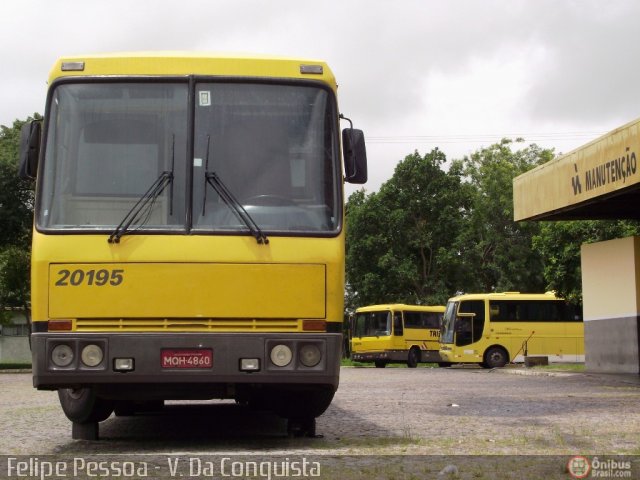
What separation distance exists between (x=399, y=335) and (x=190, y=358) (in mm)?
39289

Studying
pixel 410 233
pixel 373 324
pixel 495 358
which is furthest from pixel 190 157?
pixel 410 233

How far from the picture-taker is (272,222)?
904 cm

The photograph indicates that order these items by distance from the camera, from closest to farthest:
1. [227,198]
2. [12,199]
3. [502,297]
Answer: [227,198] → [12,199] → [502,297]

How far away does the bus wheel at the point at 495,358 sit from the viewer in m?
41.9

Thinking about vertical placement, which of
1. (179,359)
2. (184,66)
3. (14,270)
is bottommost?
(179,359)

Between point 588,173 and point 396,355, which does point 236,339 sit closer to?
point 588,173

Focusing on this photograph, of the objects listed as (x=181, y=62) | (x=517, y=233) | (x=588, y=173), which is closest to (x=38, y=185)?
(x=181, y=62)

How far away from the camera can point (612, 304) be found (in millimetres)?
26516

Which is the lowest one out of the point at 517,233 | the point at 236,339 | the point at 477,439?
the point at 477,439

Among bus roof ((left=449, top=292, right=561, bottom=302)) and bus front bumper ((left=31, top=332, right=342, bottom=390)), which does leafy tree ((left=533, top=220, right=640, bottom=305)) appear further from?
bus front bumper ((left=31, top=332, right=342, bottom=390))

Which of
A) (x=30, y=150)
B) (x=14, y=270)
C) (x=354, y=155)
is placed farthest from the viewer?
(x=14, y=270)

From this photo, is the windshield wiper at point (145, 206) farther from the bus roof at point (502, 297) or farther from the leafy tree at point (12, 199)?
the bus roof at point (502, 297)

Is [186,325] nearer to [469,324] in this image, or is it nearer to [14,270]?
[469,324]

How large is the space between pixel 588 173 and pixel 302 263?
1341 cm
